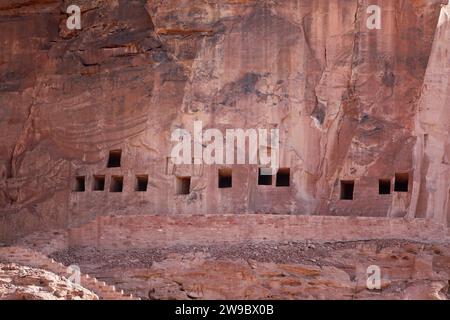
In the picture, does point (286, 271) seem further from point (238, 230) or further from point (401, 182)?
point (401, 182)

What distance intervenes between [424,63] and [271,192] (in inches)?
236

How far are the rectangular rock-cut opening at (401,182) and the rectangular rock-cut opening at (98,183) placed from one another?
9233mm

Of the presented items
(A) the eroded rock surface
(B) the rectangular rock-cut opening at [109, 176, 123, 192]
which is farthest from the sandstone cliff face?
(A) the eroded rock surface

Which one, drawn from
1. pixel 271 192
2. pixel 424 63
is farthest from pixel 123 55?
pixel 424 63

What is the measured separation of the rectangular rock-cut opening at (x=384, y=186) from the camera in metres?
38.7

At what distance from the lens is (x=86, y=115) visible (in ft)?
136

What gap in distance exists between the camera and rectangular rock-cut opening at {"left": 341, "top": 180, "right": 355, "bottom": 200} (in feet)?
128

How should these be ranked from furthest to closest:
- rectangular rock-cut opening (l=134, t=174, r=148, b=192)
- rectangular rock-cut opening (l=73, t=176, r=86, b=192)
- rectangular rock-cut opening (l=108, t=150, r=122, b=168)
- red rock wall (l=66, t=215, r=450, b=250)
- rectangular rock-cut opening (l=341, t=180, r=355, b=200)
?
rectangular rock-cut opening (l=73, t=176, r=86, b=192), rectangular rock-cut opening (l=108, t=150, r=122, b=168), rectangular rock-cut opening (l=134, t=174, r=148, b=192), rectangular rock-cut opening (l=341, t=180, r=355, b=200), red rock wall (l=66, t=215, r=450, b=250)

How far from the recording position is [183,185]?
39906mm

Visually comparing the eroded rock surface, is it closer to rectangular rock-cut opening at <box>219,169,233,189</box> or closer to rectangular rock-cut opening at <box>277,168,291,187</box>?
rectangular rock-cut opening at <box>219,169,233,189</box>

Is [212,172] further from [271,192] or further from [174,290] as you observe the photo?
[174,290]

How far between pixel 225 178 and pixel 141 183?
2762mm

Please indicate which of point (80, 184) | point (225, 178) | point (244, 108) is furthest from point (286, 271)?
point (80, 184)

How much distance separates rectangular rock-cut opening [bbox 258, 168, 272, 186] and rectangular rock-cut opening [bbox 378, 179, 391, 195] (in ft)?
10.9
